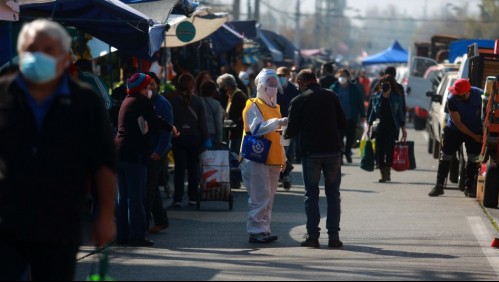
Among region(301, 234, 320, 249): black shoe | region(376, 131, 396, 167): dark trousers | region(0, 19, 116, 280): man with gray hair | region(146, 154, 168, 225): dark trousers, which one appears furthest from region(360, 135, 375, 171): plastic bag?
region(0, 19, 116, 280): man with gray hair

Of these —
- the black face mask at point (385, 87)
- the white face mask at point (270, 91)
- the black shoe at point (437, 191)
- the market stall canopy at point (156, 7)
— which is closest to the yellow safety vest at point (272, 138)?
the white face mask at point (270, 91)

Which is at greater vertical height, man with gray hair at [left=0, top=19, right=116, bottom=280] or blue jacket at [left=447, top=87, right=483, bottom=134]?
man with gray hair at [left=0, top=19, right=116, bottom=280]

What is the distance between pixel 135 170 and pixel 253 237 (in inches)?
56.7

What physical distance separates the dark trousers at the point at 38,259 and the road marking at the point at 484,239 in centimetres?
524

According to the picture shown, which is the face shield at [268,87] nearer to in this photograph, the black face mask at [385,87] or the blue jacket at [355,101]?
the black face mask at [385,87]

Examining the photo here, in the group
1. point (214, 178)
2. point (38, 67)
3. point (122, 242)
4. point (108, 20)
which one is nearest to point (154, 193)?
point (122, 242)

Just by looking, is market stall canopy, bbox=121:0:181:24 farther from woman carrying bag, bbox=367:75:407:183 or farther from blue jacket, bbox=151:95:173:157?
woman carrying bag, bbox=367:75:407:183

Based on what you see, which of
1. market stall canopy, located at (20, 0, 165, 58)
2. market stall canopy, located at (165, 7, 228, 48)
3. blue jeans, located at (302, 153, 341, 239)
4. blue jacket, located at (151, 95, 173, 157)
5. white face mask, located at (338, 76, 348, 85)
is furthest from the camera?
white face mask, located at (338, 76, 348, 85)

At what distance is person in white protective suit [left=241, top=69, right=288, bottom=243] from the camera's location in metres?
12.5

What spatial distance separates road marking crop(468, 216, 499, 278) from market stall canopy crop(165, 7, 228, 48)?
5847mm

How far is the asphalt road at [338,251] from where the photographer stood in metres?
10.4

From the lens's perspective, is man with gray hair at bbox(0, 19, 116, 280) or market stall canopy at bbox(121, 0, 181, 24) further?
market stall canopy at bbox(121, 0, 181, 24)

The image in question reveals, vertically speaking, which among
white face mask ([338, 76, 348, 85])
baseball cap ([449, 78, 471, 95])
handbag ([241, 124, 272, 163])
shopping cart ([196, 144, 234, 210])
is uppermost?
baseball cap ([449, 78, 471, 95])

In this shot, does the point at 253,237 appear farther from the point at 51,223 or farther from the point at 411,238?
the point at 51,223
